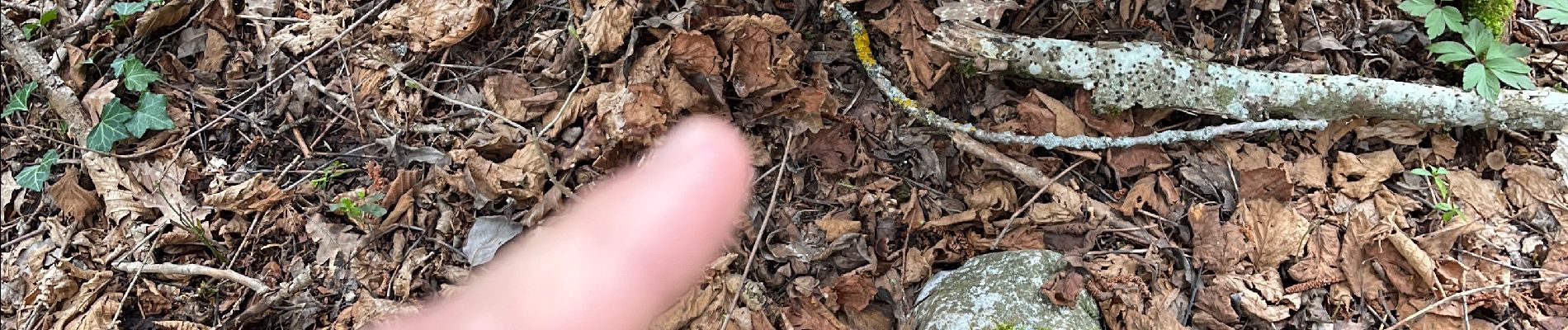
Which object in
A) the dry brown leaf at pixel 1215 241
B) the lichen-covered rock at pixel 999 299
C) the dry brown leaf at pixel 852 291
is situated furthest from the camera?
the dry brown leaf at pixel 1215 241

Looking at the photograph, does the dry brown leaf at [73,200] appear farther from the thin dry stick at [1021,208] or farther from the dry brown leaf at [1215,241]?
the dry brown leaf at [1215,241]

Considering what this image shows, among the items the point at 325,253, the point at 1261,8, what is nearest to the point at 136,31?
the point at 325,253

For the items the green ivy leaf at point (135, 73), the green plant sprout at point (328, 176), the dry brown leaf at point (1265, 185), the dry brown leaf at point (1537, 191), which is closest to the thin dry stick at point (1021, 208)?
the dry brown leaf at point (1265, 185)

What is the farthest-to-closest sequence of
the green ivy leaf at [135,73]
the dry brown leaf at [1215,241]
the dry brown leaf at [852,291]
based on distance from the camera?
the green ivy leaf at [135,73] < the dry brown leaf at [1215,241] < the dry brown leaf at [852,291]

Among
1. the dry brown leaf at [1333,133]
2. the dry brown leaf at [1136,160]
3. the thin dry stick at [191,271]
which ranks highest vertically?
the dry brown leaf at [1333,133]

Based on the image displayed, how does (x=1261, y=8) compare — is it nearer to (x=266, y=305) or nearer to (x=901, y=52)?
(x=901, y=52)

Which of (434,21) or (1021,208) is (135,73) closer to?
(434,21)

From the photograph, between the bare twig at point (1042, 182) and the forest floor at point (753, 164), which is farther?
the bare twig at point (1042, 182)
